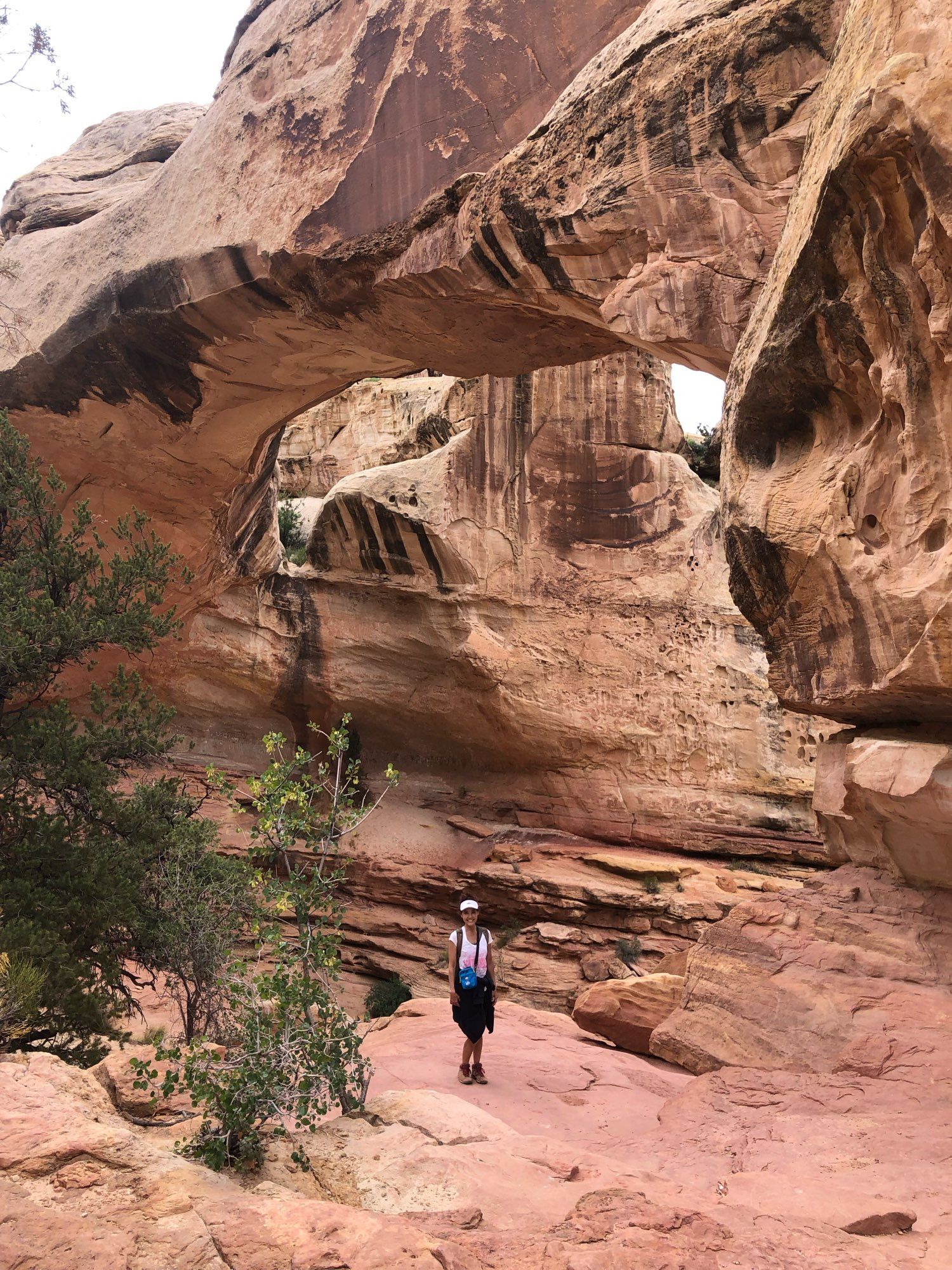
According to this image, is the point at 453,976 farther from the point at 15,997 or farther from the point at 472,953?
the point at 15,997

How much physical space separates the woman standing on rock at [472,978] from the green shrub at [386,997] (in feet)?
25.6

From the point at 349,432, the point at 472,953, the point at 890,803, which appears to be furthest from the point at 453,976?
the point at 349,432

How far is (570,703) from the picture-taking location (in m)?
15.7

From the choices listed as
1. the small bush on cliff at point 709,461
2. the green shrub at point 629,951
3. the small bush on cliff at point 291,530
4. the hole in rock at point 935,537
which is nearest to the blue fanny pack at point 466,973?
the hole in rock at point 935,537

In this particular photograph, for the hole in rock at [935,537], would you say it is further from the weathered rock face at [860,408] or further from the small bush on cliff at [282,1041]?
the small bush on cliff at [282,1041]

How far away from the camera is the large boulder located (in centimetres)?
799

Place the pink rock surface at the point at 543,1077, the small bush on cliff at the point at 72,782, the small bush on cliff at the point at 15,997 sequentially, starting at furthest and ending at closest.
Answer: the small bush on cliff at the point at 72,782, the pink rock surface at the point at 543,1077, the small bush on cliff at the point at 15,997

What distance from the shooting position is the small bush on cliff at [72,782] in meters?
7.15

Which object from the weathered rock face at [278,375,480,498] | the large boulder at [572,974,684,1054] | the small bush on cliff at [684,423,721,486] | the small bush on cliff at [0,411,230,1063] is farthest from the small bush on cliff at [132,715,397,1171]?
the weathered rock face at [278,375,480,498]

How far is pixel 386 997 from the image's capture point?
1405 centimetres

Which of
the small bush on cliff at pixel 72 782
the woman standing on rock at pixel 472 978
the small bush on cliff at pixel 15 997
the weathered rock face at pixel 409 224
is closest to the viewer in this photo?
the small bush on cliff at pixel 15 997

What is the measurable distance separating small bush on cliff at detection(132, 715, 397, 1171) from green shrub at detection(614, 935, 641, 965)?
25.7 feet

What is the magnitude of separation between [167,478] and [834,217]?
10.6 meters

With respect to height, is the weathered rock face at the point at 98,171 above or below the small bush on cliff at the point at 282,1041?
above
